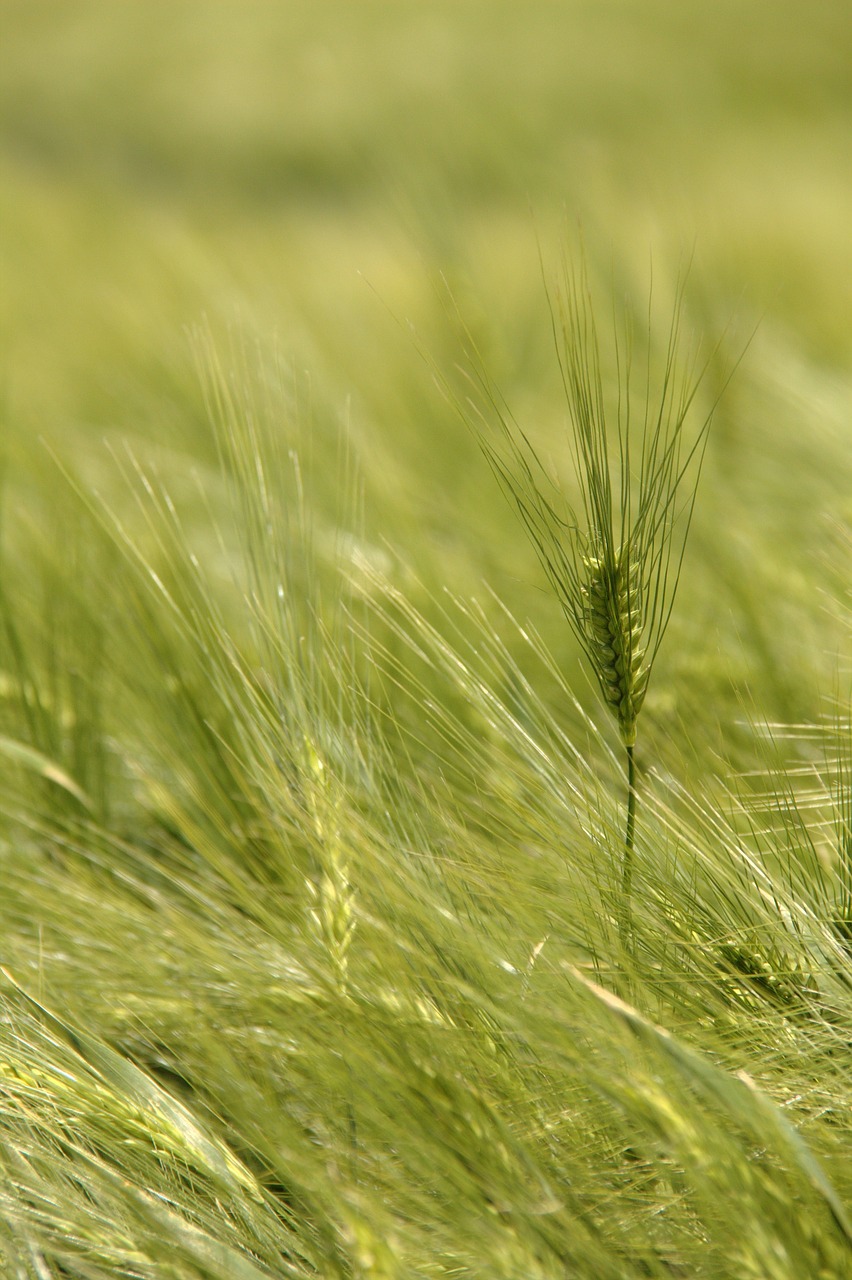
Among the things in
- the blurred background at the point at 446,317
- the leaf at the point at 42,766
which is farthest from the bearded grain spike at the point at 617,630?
the leaf at the point at 42,766

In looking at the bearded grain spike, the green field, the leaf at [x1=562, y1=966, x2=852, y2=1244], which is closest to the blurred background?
the green field

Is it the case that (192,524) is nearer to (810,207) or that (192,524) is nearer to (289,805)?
(289,805)

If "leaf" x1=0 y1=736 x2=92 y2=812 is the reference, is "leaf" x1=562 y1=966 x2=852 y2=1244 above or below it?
above

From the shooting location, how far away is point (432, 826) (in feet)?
1.45

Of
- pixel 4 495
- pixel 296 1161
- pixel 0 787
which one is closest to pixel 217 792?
pixel 0 787

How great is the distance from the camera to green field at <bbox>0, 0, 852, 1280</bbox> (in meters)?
0.32

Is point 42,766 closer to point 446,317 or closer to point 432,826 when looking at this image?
point 432,826

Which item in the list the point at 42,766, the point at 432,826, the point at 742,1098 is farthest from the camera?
the point at 42,766

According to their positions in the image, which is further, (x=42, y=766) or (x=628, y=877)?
(x=42, y=766)

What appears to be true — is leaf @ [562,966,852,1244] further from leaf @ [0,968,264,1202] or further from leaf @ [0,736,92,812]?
Answer: leaf @ [0,736,92,812]

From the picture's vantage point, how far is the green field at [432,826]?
319mm

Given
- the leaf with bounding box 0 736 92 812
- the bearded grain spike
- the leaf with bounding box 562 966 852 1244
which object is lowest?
the leaf with bounding box 0 736 92 812

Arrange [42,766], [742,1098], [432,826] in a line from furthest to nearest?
[42,766]
[432,826]
[742,1098]

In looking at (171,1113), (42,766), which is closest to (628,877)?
(171,1113)
